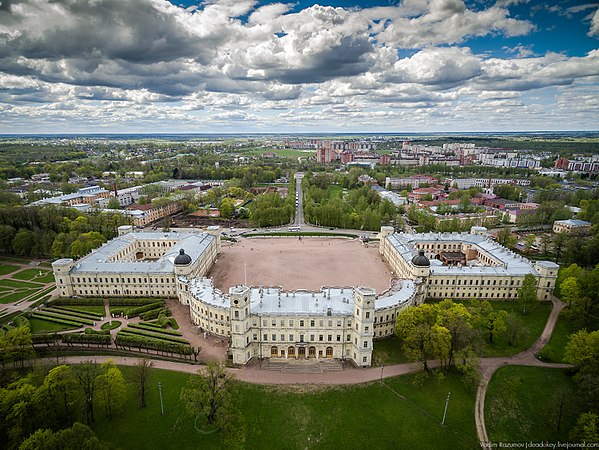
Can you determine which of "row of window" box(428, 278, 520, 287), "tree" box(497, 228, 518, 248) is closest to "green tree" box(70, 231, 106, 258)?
"row of window" box(428, 278, 520, 287)

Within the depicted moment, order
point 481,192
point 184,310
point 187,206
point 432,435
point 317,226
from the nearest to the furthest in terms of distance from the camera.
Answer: point 432,435 < point 184,310 < point 317,226 < point 187,206 < point 481,192

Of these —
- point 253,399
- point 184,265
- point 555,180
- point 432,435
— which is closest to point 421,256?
point 432,435

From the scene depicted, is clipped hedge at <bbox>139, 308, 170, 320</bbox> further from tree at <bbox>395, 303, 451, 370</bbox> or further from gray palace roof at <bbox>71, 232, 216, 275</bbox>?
tree at <bbox>395, 303, 451, 370</bbox>

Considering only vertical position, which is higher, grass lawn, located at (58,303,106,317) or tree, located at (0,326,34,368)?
tree, located at (0,326,34,368)

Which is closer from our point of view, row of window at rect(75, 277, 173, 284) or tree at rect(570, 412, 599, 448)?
tree at rect(570, 412, 599, 448)

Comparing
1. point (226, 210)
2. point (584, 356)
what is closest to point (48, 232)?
point (226, 210)

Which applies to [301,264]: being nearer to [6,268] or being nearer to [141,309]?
[141,309]

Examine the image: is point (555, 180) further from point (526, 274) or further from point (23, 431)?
point (23, 431)

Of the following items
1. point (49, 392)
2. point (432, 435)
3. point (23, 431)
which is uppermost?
point (49, 392)
